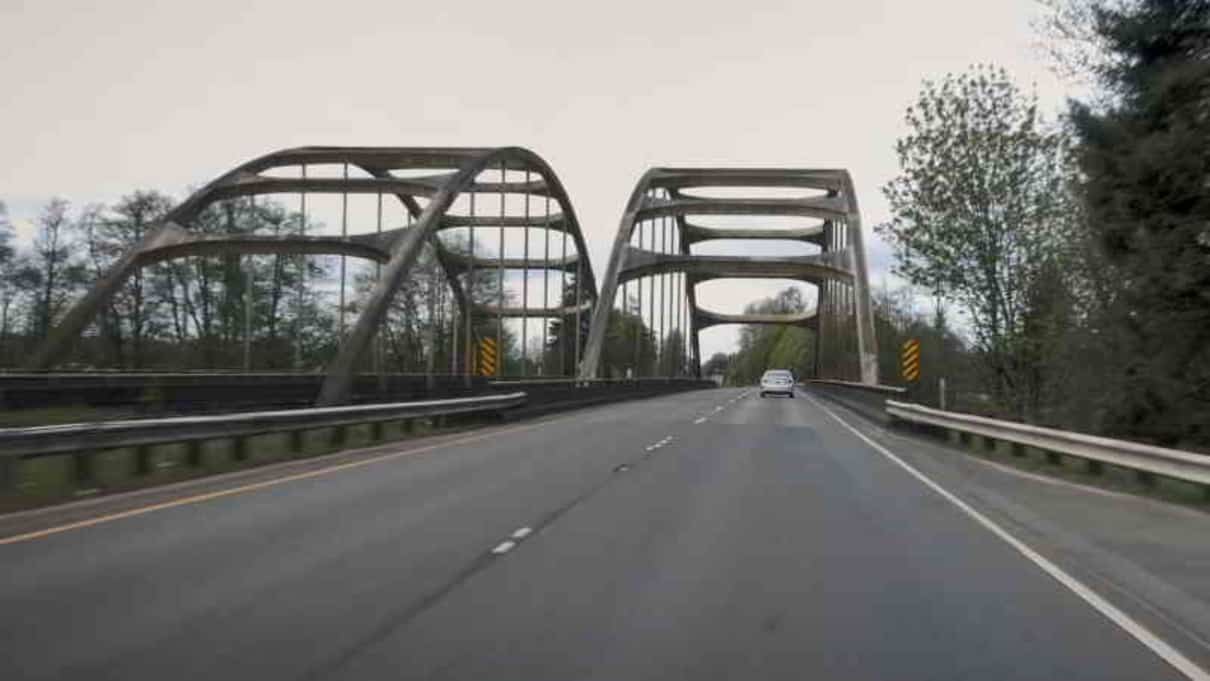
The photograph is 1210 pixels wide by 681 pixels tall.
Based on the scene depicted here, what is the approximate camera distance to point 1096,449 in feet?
57.1

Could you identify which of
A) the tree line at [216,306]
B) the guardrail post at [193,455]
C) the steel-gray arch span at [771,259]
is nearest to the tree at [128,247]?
the tree line at [216,306]

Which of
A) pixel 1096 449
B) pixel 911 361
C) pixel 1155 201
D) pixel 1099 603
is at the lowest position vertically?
pixel 1099 603

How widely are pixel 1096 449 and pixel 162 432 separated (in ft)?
39.8

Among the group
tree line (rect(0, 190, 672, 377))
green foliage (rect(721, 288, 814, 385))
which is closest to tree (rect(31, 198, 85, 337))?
tree line (rect(0, 190, 672, 377))

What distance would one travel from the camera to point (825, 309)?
412ft

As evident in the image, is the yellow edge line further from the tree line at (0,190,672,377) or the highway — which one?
the tree line at (0,190,672,377)

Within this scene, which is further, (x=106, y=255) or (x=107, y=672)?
(x=106, y=255)

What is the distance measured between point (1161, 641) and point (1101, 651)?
1.77 feet

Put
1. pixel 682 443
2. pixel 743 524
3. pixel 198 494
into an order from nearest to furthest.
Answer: pixel 743 524 < pixel 198 494 < pixel 682 443

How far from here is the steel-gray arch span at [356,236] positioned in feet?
185

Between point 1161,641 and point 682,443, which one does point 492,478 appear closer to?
point 682,443

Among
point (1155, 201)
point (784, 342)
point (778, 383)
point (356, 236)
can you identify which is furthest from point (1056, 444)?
point (784, 342)

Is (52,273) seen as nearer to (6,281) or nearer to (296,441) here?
(6,281)

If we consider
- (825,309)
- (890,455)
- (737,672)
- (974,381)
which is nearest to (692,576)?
(737,672)
